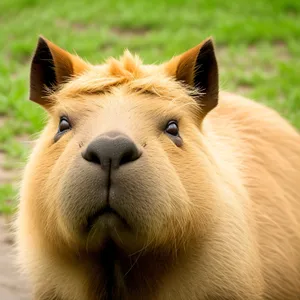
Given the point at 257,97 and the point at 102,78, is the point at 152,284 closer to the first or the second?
the point at 102,78

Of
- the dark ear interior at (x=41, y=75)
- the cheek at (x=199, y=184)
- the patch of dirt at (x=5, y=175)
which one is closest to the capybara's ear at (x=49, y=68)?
the dark ear interior at (x=41, y=75)

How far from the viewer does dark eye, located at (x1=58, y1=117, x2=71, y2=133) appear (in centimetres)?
414

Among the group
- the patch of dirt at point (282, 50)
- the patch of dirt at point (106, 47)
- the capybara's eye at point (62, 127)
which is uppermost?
the capybara's eye at point (62, 127)

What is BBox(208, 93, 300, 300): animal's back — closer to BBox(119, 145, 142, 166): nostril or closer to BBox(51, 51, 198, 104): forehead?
BBox(51, 51, 198, 104): forehead

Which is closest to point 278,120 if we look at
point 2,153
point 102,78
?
point 102,78

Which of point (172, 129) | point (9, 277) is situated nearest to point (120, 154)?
point (172, 129)

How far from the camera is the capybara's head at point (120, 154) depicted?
3.68m

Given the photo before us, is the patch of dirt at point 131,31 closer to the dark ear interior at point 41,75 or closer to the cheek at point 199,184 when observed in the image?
the dark ear interior at point 41,75

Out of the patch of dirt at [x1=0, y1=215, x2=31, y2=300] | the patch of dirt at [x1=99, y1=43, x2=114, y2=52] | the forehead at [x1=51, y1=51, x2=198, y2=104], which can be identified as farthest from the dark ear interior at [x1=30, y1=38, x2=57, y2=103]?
the patch of dirt at [x1=99, y1=43, x2=114, y2=52]

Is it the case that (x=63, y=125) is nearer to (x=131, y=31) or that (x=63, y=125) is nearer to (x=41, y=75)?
(x=41, y=75)

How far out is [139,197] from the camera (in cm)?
368

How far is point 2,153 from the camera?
7895mm

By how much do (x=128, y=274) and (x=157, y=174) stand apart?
0.70 meters

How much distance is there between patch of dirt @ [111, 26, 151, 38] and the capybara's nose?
8.10m
